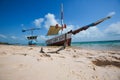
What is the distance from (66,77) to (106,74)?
1375mm

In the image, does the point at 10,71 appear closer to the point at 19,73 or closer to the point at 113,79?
the point at 19,73

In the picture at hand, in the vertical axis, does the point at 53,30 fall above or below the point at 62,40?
above

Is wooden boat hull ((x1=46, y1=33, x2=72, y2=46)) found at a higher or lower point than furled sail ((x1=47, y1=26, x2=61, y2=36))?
lower

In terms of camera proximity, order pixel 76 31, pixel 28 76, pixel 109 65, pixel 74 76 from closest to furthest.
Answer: pixel 28 76
pixel 74 76
pixel 109 65
pixel 76 31

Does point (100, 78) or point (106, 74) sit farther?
point (106, 74)

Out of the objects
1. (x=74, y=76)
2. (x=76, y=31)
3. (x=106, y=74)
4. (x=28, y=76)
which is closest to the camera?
(x=28, y=76)

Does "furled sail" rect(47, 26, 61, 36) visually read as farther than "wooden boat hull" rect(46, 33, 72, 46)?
Yes

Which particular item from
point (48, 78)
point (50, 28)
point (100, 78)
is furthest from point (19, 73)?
point (50, 28)

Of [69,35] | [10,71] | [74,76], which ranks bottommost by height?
[74,76]

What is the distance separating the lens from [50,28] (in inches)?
976

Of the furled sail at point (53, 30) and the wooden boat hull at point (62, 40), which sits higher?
the furled sail at point (53, 30)

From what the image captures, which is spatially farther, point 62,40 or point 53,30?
point 53,30

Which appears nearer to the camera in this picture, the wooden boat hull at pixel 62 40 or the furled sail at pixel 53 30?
the wooden boat hull at pixel 62 40

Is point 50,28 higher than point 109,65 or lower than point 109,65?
higher
